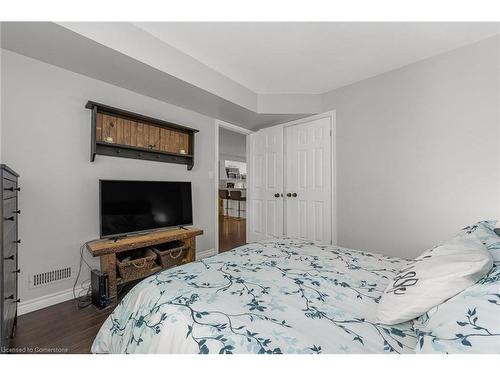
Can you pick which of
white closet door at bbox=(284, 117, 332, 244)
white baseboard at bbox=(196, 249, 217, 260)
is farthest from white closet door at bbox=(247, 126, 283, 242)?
white baseboard at bbox=(196, 249, 217, 260)

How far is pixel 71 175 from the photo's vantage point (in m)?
2.15

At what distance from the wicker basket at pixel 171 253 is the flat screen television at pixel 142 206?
24 centimetres

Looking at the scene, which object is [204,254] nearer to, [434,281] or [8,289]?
[8,289]

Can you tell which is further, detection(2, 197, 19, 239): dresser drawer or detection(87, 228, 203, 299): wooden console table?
detection(87, 228, 203, 299): wooden console table

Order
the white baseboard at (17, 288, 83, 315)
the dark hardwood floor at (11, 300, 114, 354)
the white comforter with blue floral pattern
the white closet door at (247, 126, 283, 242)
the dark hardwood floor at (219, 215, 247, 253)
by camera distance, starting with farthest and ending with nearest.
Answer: the dark hardwood floor at (219, 215, 247, 253) → the white closet door at (247, 126, 283, 242) → the white baseboard at (17, 288, 83, 315) → the dark hardwood floor at (11, 300, 114, 354) → the white comforter with blue floral pattern

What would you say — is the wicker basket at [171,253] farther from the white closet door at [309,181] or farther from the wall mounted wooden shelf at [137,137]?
the white closet door at [309,181]

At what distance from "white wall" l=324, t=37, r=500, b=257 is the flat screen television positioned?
2148 millimetres

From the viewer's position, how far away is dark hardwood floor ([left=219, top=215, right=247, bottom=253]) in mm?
4156

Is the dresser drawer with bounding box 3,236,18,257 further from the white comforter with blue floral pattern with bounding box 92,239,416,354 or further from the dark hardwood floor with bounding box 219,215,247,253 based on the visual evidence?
the dark hardwood floor with bounding box 219,215,247,253

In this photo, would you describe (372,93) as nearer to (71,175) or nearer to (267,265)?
(267,265)

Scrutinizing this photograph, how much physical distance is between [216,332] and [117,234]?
1961 millimetres

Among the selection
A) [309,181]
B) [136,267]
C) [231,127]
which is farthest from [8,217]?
[309,181]
